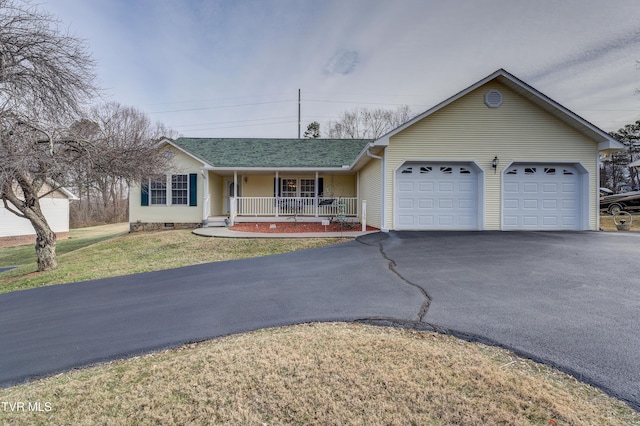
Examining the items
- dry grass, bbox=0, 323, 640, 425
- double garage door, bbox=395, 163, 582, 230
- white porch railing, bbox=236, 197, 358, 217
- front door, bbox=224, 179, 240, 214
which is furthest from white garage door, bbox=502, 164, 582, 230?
front door, bbox=224, 179, 240, 214

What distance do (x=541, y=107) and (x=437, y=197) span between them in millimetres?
5063

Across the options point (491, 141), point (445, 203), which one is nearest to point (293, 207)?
point (445, 203)

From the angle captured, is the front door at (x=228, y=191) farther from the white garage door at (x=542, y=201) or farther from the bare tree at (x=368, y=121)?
the bare tree at (x=368, y=121)

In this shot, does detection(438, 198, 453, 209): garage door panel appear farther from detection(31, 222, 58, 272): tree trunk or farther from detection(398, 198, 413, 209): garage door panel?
detection(31, 222, 58, 272): tree trunk

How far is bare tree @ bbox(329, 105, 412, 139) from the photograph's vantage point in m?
32.1

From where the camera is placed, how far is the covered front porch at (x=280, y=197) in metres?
14.6

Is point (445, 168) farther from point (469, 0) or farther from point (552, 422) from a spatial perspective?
point (552, 422)

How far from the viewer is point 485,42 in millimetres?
11836

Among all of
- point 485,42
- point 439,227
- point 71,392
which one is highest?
point 485,42

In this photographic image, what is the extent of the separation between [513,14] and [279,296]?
12.5 meters

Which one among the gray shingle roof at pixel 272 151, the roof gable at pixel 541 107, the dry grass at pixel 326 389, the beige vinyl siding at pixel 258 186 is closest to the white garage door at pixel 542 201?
the roof gable at pixel 541 107

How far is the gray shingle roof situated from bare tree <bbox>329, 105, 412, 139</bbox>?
14642 millimetres

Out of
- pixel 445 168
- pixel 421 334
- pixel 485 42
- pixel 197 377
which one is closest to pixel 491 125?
pixel 445 168

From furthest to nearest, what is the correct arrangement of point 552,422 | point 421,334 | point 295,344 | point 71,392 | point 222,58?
1. point 222,58
2. point 421,334
3. point 295,344
4. point 71,392
5. point 552,422
